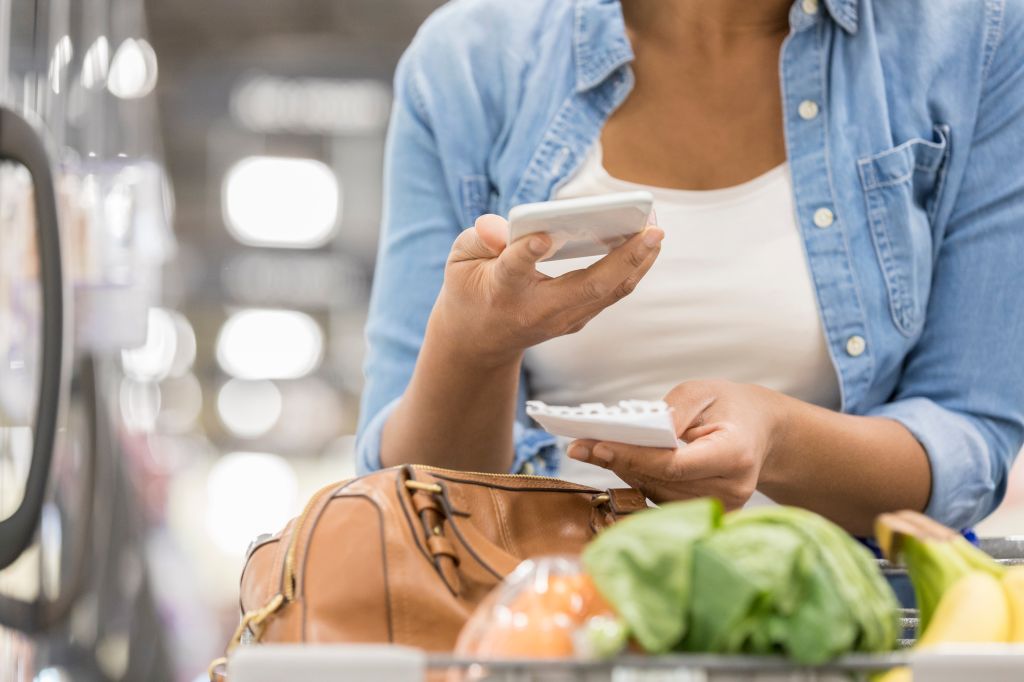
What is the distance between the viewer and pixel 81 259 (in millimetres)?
2283

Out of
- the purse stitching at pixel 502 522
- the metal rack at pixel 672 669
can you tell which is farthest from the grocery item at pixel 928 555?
the purse stitching at pixel 502 522

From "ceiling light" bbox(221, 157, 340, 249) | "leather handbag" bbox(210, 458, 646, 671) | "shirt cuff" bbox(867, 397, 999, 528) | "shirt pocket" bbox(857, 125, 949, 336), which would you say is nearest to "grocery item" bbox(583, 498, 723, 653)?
"leather handbag" bbox(210, 458, 646, 671)

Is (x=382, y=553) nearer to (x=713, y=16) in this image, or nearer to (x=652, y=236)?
(x=652, y=236)

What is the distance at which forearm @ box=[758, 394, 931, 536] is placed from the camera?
1260mm

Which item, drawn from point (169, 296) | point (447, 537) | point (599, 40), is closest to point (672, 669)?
point (447, 537)

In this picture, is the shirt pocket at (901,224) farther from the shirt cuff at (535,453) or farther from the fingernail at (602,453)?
the fingernail at (602,453)

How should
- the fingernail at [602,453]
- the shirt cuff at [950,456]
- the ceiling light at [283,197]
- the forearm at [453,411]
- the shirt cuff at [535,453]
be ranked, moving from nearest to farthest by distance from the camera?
the fingernail at [602,453], the forearm at [453,411], the shirt cuff at [950,456], the shirt cuff at [535,453], the ceiling light at [283,197]

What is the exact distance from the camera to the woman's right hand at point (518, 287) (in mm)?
986

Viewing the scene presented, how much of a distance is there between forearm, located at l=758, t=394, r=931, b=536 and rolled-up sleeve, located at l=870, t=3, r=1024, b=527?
5 cm

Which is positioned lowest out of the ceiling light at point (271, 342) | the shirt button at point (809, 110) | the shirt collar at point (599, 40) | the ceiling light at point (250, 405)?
the ceiling light at point (250, 405)

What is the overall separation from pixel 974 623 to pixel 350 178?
9.56 metres

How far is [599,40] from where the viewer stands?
1.52m

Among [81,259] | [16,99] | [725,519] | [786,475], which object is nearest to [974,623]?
[725,519]

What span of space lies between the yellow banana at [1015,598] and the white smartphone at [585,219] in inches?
13.4
